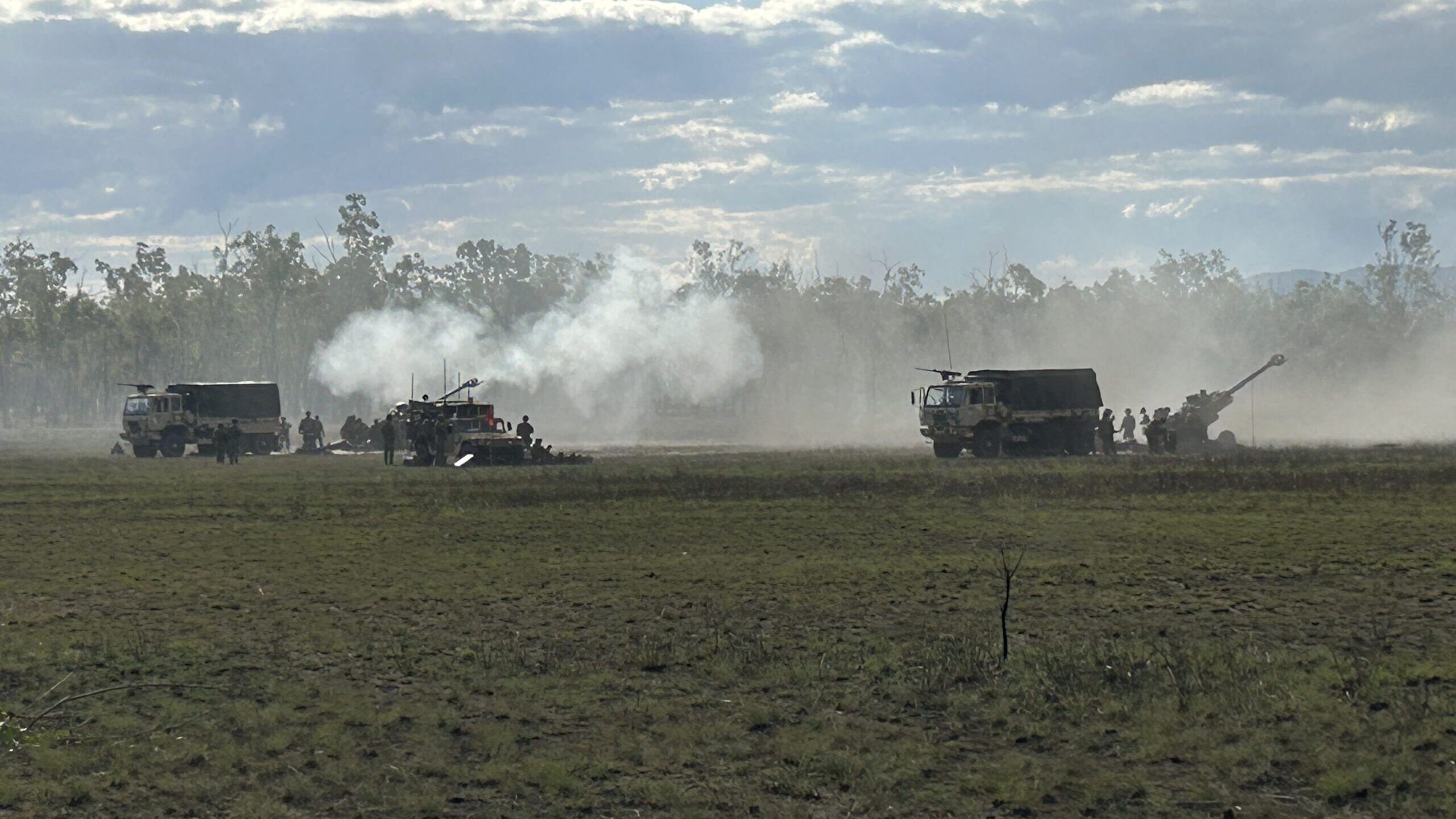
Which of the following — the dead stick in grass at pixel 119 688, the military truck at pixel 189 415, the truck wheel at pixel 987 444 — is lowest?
the dead stick in grass at pixel 119 688

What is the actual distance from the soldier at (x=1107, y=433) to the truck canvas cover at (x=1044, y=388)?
25.8 inches

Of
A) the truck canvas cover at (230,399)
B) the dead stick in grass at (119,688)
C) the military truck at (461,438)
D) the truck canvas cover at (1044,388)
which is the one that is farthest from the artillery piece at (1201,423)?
the dead stick in grass at (119,688)

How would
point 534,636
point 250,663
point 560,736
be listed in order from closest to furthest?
point 560,736, point 250,663, point 534,636

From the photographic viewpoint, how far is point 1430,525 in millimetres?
24406

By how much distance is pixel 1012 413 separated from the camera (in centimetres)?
5169

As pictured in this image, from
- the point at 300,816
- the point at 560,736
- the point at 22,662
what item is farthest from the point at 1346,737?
the point at 22,662

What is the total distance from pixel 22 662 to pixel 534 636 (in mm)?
4912

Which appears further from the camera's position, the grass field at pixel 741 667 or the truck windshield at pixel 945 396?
the truck windshield at pixel 945 396

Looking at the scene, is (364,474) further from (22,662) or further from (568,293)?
(568,293)

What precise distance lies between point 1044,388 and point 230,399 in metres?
34.7

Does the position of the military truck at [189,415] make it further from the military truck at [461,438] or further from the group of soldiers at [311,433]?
the military truck at [461,438]

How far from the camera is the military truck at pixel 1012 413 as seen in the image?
5147 centimetres

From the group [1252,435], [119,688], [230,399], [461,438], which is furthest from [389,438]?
[119,688]

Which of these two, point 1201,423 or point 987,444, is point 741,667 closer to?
point 987,444
